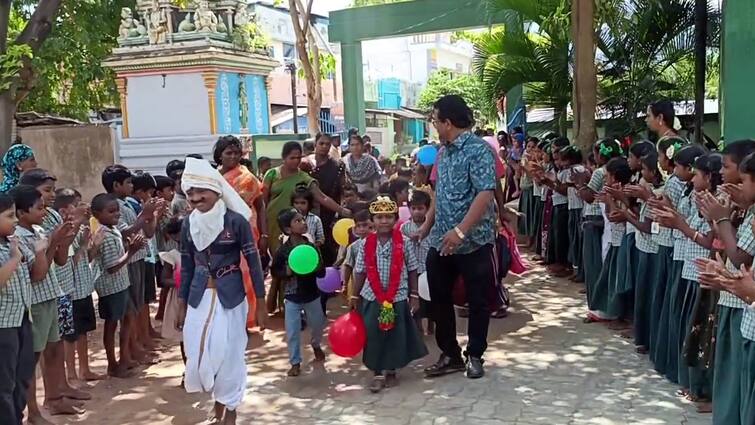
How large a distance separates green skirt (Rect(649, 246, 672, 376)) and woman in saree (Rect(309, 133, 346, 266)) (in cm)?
332

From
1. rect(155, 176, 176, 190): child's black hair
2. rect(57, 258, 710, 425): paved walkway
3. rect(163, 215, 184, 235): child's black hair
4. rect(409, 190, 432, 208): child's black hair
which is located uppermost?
rect(155, 176, 176, 190): child's black hair

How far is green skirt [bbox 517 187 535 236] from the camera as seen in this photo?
1002 cm

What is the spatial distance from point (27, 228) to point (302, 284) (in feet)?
6.08

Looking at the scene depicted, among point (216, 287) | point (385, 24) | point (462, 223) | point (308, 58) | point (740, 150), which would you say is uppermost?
point (385, 24)

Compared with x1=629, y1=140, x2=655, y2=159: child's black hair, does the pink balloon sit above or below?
below

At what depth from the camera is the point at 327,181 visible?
741cm

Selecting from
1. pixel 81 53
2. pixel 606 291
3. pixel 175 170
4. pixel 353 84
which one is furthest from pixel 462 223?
pixel 81 53

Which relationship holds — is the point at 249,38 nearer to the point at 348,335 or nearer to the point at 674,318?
the point at 348,335

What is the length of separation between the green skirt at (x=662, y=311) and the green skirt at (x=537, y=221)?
12.9 ft

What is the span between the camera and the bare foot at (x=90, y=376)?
5.36m

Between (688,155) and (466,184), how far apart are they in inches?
52.7

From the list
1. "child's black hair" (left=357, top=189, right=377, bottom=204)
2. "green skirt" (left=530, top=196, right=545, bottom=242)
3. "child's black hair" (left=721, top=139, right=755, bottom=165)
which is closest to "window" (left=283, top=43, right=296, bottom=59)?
"green skirt" (left=530, top=196, right=545, bottom=242)

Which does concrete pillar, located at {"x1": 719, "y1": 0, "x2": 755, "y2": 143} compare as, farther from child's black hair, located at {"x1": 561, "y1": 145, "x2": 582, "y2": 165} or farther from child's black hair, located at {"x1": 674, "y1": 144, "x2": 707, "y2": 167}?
child's black hair, located at {"x1": 674, "y1": 144, "x2": 707, "y2": 167}

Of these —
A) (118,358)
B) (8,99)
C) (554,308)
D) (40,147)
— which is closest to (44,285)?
(118,358)
